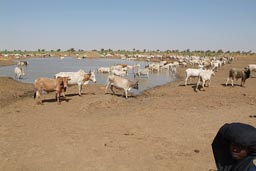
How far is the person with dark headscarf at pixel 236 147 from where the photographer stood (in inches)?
103

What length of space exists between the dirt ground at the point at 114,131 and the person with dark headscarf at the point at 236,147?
4847mm

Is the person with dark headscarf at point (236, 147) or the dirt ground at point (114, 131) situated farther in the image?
the dirt ground at point (114, 131)

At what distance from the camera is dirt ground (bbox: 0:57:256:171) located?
25.7ft

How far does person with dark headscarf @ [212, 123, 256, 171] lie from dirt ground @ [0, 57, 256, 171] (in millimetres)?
4847

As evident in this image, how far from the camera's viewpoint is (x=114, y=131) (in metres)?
10.7

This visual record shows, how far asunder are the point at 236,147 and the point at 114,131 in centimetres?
817

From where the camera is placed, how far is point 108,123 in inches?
468

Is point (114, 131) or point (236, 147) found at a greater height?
point (236, 147)

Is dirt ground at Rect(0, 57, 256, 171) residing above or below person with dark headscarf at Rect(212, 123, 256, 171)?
below

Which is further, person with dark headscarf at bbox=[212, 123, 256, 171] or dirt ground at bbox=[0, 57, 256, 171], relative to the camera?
dirt ground at bbox=[0, 57, 256, 171]

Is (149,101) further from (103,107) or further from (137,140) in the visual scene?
(137,140)

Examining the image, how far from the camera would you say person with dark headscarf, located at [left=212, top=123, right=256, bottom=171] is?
8.55ft

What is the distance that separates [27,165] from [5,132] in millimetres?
3303

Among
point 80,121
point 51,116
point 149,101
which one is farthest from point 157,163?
point 149,101
